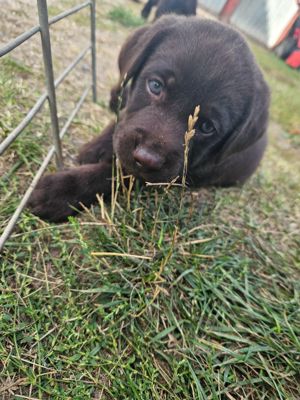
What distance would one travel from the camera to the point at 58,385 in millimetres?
1205

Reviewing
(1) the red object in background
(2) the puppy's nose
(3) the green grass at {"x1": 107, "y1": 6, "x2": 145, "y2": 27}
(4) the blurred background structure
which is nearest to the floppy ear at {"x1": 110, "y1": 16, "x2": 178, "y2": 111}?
(2) the puppy's nose

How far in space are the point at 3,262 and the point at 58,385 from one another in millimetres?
599

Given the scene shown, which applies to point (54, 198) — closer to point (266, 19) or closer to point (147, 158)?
point (147, 158)

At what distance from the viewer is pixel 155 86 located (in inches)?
72.4

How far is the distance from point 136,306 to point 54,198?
0.76 meters

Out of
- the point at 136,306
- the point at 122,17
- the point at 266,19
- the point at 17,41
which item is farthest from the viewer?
the point at 266,19

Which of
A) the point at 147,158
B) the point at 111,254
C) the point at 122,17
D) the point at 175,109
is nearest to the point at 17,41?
the point at 147,158

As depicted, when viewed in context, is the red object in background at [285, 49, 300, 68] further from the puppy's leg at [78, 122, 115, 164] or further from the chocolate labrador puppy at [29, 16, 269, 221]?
the puppy's leg at [78, 122, 115, 164]

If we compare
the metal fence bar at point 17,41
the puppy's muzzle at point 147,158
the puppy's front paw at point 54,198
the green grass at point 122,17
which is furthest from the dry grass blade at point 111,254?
the green grass at point 122,17

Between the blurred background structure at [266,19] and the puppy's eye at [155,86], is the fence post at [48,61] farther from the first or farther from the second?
the blurred background structure at [266,19]

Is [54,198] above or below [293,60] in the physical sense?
above

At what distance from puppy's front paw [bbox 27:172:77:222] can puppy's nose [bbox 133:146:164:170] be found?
481 mm

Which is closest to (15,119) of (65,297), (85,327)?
(65,297)

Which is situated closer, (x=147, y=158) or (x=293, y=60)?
(x=147, y=158)
